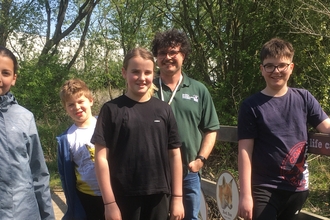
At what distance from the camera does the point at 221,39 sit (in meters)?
8.96

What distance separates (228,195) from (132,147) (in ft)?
4.88

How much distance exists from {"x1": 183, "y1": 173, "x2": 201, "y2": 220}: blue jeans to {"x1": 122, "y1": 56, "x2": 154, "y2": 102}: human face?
84 cm

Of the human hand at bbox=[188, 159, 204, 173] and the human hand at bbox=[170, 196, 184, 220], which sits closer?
the human hand at bbox=[170, 196, 184, 220]

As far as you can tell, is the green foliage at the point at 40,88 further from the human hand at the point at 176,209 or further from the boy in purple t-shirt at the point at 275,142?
the boy in purple t-shirt at the point at 275,142

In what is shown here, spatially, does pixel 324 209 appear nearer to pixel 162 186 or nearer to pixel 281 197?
pixel 281 197

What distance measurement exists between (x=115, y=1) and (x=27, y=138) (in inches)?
547

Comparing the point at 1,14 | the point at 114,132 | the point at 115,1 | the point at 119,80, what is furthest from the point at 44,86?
the point at 114,132

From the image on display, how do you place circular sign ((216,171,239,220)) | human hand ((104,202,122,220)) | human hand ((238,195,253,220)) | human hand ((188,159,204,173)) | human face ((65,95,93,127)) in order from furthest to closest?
circular sign ((216,171,239,220))
human face ((65,95,93,127))
human hand ((188,159,204,173))
human hand ((238,195,253,220))
human hand ((104,202,122,220))

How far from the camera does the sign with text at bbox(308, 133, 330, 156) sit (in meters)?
2.95

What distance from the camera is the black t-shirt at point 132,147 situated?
9.05 ft

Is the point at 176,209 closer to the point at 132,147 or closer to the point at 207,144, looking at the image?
the point at 132,147

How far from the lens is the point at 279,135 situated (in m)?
2.83

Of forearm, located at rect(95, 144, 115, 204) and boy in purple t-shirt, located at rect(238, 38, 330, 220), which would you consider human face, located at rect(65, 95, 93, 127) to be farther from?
boy in purple t-shirt, located at rect(238, 38, 330, 220)

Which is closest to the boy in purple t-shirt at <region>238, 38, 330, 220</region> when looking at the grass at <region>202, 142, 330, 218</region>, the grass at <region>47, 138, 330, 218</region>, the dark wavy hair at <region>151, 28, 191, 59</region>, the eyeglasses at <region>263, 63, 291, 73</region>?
the eyeglasses at <region>263, 63, 291, 73</region>
